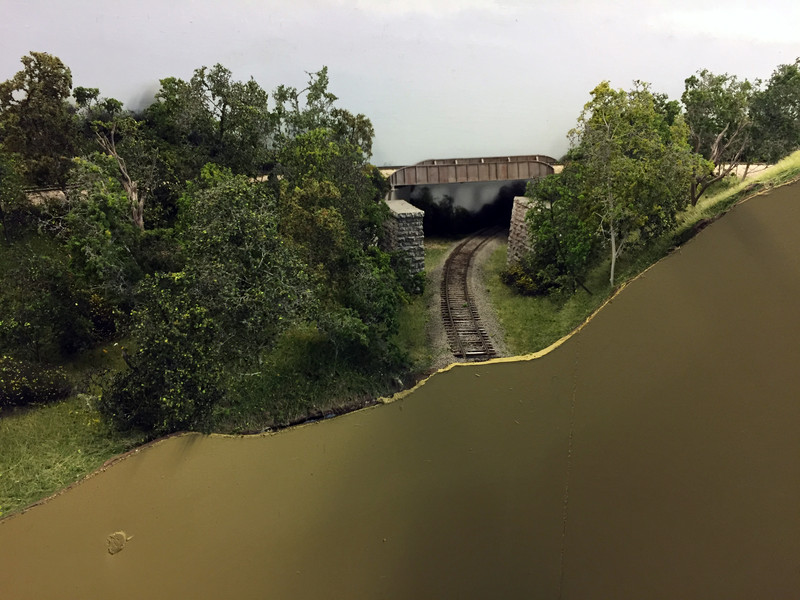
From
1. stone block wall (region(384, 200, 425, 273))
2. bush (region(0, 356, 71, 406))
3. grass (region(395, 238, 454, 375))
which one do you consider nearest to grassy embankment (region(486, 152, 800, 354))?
grass (region(395, 238, 454, 375))

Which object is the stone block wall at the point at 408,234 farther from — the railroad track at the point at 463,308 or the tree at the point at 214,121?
the tree at the point at 214,121

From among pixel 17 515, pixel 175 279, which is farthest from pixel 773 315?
pixel 17 515

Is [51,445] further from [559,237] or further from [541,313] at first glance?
[559,237]

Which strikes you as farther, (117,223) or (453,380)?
(117,223)

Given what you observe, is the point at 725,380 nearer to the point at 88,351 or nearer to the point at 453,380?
the point at 453,380

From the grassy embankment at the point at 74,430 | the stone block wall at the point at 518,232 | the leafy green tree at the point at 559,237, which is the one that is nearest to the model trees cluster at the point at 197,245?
the grassy embankment at the point at 74,430

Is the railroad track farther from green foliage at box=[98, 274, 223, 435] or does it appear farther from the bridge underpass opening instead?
green foliage at box=[98, 274, 223, 435]
